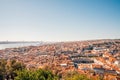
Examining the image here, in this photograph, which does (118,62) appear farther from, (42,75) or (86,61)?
(42,75)

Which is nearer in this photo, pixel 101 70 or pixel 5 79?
pixel 5 79

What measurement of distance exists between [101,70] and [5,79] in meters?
28.7

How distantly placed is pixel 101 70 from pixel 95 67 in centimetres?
289

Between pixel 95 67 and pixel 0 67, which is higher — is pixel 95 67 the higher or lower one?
the lower one

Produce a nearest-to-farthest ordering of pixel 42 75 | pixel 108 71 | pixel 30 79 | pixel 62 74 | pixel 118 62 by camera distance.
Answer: pixel 30 79 < pixel 42 75 < pixel 62 74 < pixel 108 71 < pixel 118 62

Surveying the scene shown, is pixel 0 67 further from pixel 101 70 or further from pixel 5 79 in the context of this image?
pixel 101 70

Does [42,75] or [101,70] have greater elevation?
[42,75]

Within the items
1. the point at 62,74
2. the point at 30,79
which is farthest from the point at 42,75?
the point at 62,74

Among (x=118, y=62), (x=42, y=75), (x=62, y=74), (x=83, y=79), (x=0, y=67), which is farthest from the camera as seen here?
(x=118, y=62)

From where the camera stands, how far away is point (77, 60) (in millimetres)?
81812

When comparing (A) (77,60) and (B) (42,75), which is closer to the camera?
(B) (42,75)

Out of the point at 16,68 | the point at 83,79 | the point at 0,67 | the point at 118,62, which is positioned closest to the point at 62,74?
the point at 16,68

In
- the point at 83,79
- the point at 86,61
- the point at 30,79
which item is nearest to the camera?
the point at 83,79

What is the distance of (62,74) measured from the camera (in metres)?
42.6
